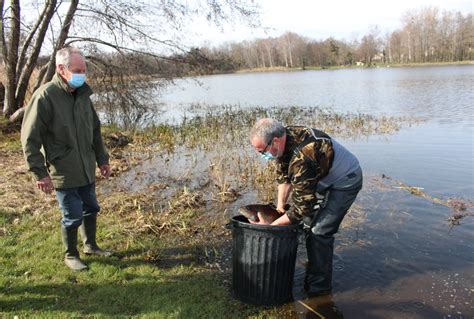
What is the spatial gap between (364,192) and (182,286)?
431 cm

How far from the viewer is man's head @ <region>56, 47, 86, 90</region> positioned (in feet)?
12.6

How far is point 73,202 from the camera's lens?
418 cm

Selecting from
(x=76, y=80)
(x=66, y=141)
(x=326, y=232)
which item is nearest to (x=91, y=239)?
(x=66, y=141)

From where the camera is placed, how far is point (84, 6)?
491 inches

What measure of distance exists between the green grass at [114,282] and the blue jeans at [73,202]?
0.58 metres

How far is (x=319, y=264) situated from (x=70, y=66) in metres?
3.14

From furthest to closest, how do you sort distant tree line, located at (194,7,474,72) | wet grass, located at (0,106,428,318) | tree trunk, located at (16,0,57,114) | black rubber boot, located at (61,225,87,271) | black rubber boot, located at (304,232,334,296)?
1. distant tree line, located at (194,7,474,72)
2. tree trunk, located at (16,0,57,114)
3. black rubber boot, located at (61,225,87,271)
4. black rubber boot, located at (304,232,334,296)
5. wet grass, located at (0,106,428,318)

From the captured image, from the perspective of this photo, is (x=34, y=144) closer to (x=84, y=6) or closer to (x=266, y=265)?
(x=266, y=265)

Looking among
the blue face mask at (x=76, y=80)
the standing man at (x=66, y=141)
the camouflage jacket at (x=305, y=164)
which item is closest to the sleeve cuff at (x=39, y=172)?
the standing man at (x=66, y=141)

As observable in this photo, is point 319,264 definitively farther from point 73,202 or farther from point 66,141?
point 66,141

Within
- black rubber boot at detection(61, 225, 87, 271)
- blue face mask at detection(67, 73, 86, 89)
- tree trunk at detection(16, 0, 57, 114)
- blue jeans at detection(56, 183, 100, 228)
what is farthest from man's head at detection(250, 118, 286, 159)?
tree trunk at detection(16, 0, 57, 114)

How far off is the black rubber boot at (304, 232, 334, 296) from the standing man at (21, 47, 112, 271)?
245 centimetres

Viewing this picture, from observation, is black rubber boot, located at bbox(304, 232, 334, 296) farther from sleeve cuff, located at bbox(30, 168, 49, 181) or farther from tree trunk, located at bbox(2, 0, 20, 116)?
tree trunk, located at bbox(2, 0, 20, 116)

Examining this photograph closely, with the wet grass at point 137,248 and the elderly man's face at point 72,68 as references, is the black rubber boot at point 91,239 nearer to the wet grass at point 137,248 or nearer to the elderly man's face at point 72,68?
the wet grass at point 137,248
